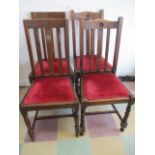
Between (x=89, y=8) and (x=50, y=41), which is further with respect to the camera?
(x=89, y=8)

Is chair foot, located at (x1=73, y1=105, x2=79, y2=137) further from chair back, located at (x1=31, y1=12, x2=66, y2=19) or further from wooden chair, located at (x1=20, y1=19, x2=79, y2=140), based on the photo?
chair back, located at (x1=31, y1=12, x2=66, y2=19)

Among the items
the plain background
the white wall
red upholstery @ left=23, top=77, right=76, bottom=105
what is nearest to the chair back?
the white wall

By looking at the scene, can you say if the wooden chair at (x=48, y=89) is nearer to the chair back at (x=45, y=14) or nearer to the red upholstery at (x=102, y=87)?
the red upholstery at (x=102, y=87)

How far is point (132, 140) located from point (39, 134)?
0.93 m

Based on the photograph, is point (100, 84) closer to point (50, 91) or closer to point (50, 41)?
point (50, 91)

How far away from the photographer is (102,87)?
5.23ft

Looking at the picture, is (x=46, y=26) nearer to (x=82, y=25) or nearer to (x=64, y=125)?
(x=82, y=25)
